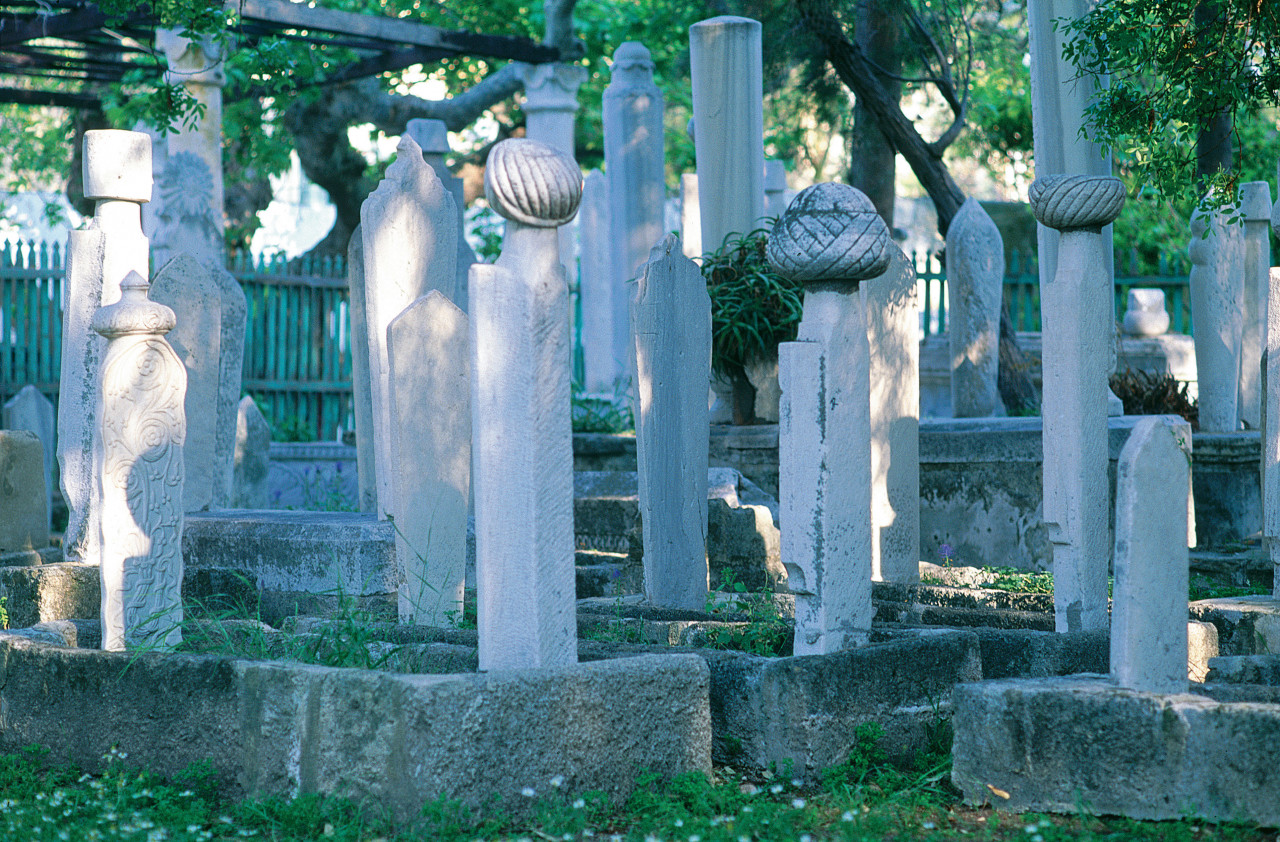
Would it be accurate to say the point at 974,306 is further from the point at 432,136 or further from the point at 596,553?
the point at 432,136

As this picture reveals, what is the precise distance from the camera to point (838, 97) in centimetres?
1386

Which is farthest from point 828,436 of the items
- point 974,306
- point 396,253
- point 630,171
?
point 630,171

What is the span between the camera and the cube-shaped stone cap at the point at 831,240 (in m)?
4.47

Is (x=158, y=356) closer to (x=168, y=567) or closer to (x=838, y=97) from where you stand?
(x=168, y=567)

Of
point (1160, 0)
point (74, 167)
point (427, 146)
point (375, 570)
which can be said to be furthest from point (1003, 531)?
point (74, 167)

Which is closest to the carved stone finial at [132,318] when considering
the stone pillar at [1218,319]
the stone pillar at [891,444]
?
the stone pillar at [891,444]

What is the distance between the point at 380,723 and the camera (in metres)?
3.63

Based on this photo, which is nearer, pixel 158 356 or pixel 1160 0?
pixel 158 356

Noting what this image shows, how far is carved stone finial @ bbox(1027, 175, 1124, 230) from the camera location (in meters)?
4.98

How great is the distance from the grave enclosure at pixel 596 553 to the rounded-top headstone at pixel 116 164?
2cm

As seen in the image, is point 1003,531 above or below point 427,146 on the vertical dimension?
below

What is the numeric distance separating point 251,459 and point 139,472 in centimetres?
532

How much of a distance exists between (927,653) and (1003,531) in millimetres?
3527

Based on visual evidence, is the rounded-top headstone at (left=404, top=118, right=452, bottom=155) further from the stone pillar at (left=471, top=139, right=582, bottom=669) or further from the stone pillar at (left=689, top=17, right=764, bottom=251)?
the stone pillar at (left=471, top=139, right=582, bottom=669)
